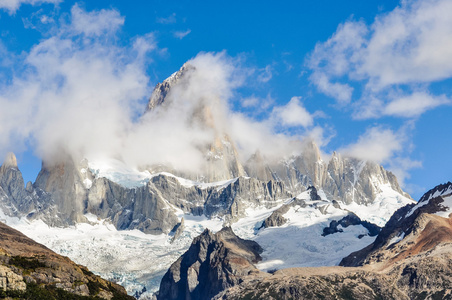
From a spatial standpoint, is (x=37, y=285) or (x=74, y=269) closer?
(x=37, y=285)

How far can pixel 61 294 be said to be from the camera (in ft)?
490

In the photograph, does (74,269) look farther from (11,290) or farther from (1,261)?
(11,290)

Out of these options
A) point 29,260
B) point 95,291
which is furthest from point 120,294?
point 29,260

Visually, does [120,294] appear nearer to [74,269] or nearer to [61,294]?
[74,269]

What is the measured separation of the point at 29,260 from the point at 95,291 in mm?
15810

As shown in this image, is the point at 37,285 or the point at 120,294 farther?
the point at 120,294

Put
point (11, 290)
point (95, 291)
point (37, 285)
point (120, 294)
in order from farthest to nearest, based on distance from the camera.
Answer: point (120, 294)
point (95, 291)
point (37, 285)
point (11, 290)

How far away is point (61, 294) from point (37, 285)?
5.33 meters

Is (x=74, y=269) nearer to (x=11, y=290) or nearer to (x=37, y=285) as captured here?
(x=37, y=285)

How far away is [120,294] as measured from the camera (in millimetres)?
171000

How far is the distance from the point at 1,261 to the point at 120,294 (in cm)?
3155

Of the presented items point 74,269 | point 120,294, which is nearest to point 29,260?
point 74,269

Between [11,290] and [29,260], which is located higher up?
[29,260]

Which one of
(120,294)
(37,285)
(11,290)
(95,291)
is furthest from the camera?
(120,294)
